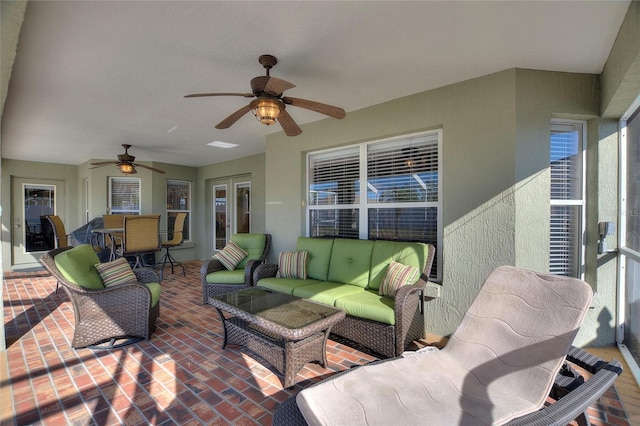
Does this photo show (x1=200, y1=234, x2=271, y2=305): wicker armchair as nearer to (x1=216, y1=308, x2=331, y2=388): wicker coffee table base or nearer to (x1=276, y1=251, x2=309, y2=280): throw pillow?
(x1=276, y1=251, x2=309, y2=280): throw pillow

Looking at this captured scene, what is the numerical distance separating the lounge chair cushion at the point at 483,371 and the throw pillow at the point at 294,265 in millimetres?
2051

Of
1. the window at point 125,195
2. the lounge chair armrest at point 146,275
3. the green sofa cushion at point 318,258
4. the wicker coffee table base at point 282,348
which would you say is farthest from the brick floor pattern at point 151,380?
the window at point 125,195

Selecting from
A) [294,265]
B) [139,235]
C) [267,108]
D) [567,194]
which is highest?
[267,108]

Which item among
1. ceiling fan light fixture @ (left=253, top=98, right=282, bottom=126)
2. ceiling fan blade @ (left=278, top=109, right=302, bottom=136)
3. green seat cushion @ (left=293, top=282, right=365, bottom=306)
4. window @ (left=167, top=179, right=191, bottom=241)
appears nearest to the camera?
ceiling fan light fixture @ (left=253, top=98, right=282, bottom=126)

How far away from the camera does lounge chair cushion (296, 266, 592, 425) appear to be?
1.43 metres

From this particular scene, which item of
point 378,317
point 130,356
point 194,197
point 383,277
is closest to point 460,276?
point 383,277

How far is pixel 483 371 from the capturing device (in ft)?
5.74

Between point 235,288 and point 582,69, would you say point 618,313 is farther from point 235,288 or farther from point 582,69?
point 235,288

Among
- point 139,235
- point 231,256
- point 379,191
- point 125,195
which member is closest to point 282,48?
point 379,191

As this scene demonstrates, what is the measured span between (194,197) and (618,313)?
842cm

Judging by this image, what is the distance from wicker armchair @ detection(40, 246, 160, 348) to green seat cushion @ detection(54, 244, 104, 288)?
0.16ft

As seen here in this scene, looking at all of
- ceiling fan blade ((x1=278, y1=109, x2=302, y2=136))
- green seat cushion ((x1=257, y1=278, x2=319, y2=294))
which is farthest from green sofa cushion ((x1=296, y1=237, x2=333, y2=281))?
ceiling fan blade ((x1=278, y1=109, x2=302, y2=136))

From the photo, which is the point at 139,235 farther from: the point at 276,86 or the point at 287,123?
the point at 276,86

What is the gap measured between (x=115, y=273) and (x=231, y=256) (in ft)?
5.22
